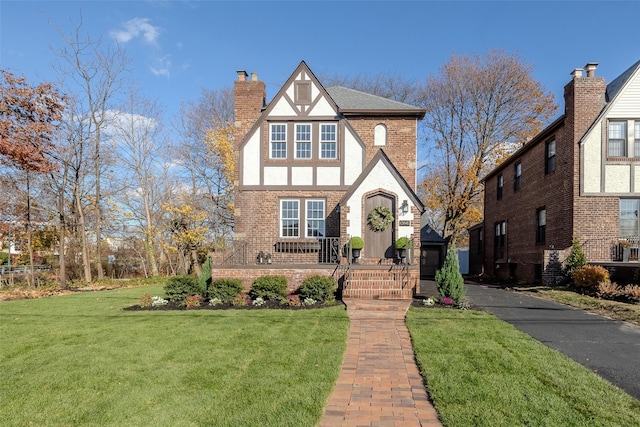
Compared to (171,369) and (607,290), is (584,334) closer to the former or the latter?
(607,290)

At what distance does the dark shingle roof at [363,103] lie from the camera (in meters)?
14.9

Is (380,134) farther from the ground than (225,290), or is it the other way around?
(380,134)

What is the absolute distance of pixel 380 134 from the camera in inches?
599

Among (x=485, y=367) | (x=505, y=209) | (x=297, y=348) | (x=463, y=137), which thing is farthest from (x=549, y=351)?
(x=463, y=137)

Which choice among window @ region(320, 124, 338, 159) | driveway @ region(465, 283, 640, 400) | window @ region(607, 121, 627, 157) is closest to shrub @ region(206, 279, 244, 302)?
window @ region(320, 124, 338, 159)

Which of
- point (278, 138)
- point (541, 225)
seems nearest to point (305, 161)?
point (278, 138)

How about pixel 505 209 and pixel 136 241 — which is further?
pixel 136 241

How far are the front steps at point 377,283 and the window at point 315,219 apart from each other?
299cm

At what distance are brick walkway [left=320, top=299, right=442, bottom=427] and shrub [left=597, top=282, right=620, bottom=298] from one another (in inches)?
300

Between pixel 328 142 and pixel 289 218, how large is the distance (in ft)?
10.8

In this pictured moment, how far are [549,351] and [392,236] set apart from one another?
24.4 feet

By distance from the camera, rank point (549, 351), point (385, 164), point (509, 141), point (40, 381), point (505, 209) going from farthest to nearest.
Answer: point (509, 141) < point (505, 209) < point (385, 164) < point (549, 351) < point (40, 381)

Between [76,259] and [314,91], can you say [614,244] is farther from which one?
[76,259]

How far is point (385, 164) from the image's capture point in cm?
1335
